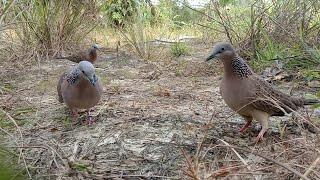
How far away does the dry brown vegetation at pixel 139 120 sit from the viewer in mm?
1940

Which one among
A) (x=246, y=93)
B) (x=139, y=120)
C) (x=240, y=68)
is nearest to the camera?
(x=246, y=93)

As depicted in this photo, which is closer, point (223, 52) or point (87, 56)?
point (223, 52)

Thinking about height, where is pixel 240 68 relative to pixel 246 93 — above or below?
above

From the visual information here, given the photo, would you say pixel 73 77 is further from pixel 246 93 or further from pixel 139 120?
pixel 246 93

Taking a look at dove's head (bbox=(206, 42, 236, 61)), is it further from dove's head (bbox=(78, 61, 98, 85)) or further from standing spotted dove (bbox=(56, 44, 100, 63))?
standing spotted dove (bbox=(56, 44, 100, 63))

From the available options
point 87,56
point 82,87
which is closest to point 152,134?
point 82,87

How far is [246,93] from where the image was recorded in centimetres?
255

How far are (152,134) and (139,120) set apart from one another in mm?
336

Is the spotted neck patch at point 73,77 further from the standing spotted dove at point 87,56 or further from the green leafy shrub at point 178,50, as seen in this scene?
the green leafy shrub at point 178,50

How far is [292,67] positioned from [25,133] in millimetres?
2769

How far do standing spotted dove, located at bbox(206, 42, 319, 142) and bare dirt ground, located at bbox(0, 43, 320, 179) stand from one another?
13 cm

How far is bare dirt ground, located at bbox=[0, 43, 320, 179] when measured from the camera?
193cm

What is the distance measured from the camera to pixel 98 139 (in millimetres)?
2633

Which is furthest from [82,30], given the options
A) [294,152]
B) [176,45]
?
[294,152]
